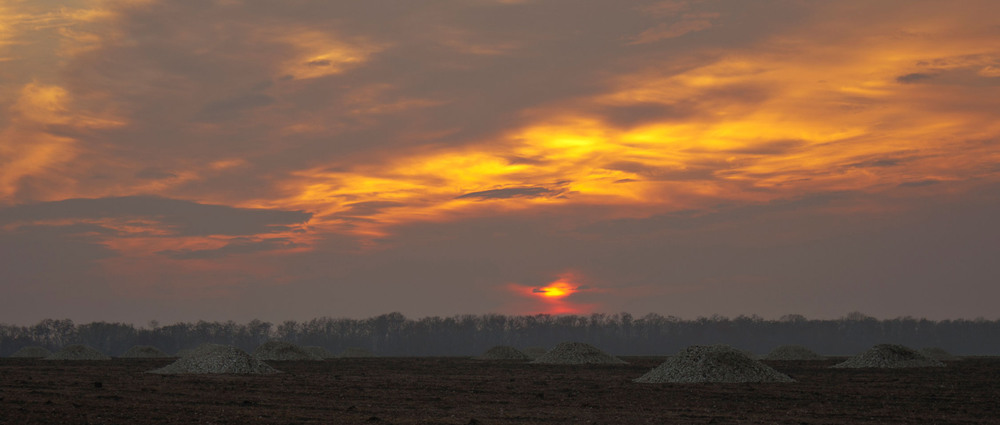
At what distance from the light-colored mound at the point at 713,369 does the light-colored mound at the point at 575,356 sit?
32.7m

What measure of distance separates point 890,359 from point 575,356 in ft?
111

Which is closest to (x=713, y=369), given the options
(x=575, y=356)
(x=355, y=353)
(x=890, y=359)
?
(x=890, y=359)

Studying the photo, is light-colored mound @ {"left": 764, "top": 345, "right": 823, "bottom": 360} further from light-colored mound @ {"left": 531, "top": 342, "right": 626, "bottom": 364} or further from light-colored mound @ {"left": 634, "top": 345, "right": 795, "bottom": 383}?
light-colored mound @ {"left": 634, "top": 345, "right": 795, "bottom": 383}

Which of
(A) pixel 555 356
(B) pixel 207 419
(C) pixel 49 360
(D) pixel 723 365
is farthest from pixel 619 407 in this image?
(C) pixel 49 360

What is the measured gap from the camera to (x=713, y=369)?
2370 inches

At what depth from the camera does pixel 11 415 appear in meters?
33.9

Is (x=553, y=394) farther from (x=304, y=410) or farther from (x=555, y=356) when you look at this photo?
(x=555, y=356)

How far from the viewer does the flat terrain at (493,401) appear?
112ft

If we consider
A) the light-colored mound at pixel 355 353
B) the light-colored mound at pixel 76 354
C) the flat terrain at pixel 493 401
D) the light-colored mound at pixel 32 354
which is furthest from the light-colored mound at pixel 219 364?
the light-colored mound at pixel 355 353

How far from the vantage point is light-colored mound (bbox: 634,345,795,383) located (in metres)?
59.0

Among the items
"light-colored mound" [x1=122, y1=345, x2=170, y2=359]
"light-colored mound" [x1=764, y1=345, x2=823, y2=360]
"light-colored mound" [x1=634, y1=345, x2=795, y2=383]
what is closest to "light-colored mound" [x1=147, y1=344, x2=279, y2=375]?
"light-colored mound" [x1=634, y1=345, x2=795, y2=383]

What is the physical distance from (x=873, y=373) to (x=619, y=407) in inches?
1583

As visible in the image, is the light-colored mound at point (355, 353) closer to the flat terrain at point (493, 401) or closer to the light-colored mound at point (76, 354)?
the light-colored mound at point (76, 354)

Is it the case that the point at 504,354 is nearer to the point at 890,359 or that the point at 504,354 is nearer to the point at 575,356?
the point at 575,356
